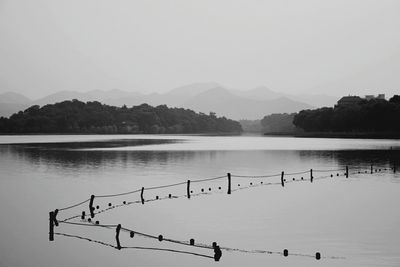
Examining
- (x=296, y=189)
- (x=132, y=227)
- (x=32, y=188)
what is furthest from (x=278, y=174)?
(x=132, y=227)

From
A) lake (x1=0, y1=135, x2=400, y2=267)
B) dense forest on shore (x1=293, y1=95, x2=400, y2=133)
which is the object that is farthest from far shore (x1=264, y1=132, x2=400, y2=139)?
lake (x1=0, y1=135, x2=400, y2=267)

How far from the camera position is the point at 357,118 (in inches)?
6289

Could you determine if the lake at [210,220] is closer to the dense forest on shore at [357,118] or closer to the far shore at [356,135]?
the dense forest on shore at [357,118]

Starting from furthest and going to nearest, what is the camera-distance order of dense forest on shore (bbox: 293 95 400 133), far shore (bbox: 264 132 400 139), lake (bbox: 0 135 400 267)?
far shore (bbox: 264 132 400 139)
dense forest on shore (bbox: 293 95 400 133)
lake (bbox: 0 135 400 267)

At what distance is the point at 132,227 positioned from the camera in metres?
26.5

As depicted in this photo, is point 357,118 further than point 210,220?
Yes

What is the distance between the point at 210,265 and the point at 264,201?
16.3 meters

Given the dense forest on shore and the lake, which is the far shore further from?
the lake

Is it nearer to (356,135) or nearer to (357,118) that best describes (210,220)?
(357,118)

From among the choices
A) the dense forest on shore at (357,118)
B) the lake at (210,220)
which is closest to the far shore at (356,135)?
the dense forest on shore at (357,118)

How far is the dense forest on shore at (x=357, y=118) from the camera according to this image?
148125 mm

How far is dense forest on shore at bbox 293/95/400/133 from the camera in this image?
14812 cm

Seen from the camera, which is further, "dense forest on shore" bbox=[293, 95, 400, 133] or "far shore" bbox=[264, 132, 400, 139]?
"far shore" bbox=[264, 132, 400, 139]

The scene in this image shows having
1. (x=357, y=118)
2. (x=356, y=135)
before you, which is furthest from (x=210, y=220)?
(x=356, y=135)
